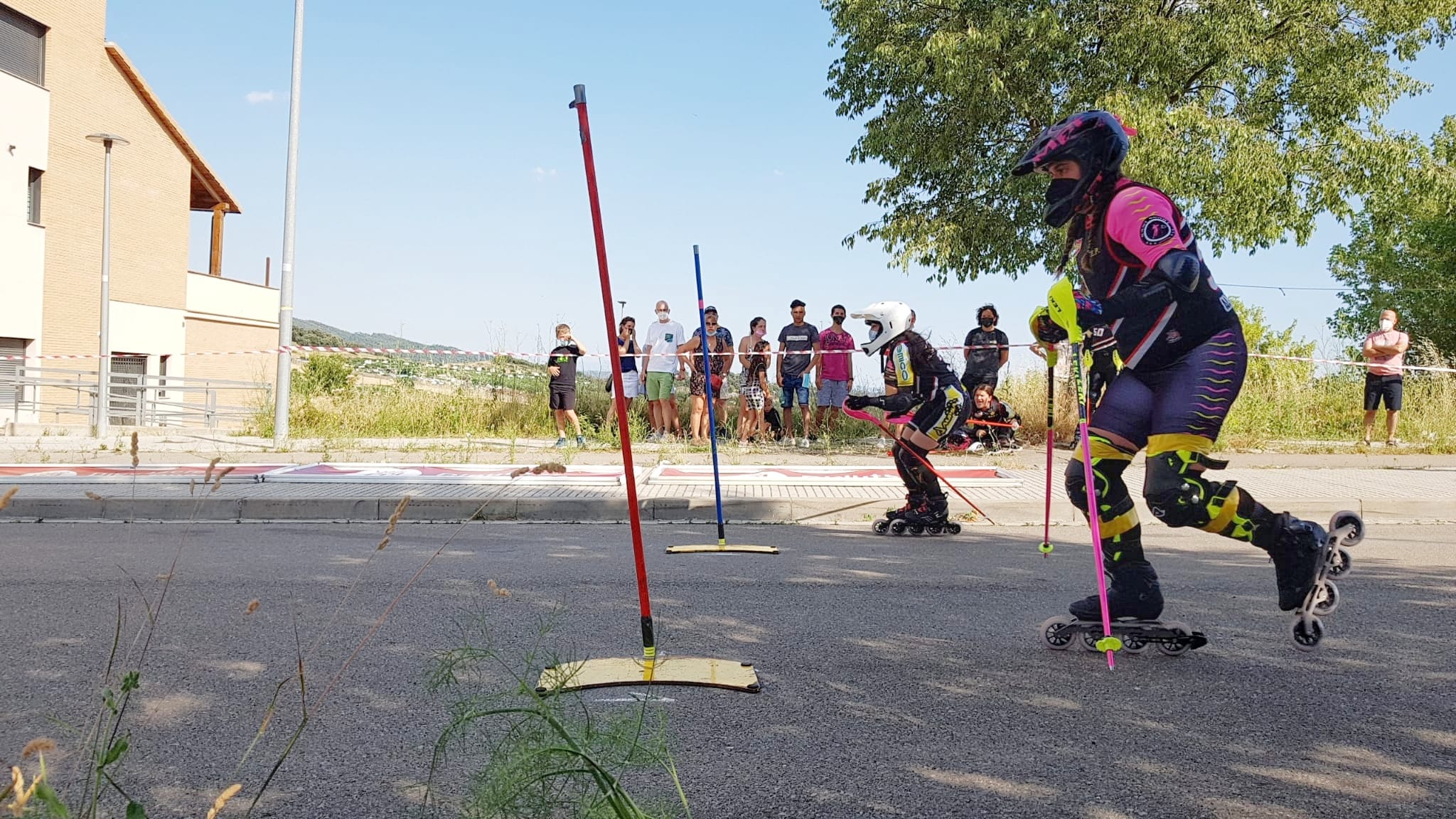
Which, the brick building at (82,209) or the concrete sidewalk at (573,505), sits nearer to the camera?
the concrete sidewalk at (573,505)

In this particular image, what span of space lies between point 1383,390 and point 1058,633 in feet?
39.2

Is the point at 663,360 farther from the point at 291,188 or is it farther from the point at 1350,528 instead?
the point at 1350,528

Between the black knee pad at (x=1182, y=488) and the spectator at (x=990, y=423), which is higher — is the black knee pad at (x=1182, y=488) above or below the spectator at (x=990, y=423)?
below

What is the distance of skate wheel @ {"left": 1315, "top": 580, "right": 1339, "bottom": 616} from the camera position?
4430 millimetres

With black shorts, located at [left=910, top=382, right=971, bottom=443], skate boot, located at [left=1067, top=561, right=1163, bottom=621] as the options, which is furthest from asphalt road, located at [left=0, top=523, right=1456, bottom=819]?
black shorts, located at [left=910, top=382, right=971, bottom=443]

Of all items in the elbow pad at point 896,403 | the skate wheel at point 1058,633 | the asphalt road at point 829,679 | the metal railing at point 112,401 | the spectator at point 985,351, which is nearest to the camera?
the asphalt road at point 829,679

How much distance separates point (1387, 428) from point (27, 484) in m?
15.7

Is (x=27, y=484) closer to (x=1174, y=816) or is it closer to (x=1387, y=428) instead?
(x=1174, y=816)

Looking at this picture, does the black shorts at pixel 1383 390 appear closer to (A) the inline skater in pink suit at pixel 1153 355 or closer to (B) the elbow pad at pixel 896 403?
(B) the elbow pad at pixel 896 403

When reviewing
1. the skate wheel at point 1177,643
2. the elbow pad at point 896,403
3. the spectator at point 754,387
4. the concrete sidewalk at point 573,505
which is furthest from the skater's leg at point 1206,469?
the spectator at point 754,387

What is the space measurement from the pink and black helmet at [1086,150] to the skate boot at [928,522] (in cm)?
411

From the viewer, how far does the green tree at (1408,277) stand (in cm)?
4012

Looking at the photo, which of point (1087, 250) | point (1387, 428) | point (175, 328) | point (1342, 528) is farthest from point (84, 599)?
point (175, 328)

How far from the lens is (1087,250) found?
4578 mm
